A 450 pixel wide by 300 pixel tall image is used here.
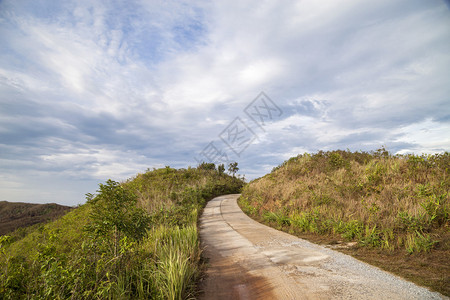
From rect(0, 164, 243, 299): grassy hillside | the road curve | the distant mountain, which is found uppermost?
the distant mountain

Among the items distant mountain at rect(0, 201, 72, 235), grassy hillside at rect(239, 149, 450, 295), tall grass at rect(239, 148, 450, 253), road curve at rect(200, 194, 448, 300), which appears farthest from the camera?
distant mountain at rect(0, 201, 72, 235)

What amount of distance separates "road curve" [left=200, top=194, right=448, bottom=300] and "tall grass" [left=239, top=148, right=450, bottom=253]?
1583 millimetres

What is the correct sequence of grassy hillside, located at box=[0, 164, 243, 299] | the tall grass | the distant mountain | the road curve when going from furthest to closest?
the distant mountain < the tall grass < the road curve < grassy hillside, located at box=[0, 164, 243, 299]

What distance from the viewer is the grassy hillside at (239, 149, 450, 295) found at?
18.0 ft

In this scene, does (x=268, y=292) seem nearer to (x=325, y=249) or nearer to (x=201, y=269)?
(x=201, y=269)

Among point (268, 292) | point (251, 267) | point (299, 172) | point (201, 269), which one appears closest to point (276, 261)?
point (251, 267)

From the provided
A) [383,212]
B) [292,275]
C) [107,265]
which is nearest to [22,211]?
[107,265]

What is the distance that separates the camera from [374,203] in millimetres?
7680

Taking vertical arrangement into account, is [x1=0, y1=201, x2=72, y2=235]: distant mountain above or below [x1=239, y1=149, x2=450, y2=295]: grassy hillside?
above

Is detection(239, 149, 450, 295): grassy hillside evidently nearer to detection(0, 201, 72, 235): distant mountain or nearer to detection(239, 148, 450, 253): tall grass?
detection(239, 148, 450, 253): tall grass

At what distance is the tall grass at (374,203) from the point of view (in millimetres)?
6297

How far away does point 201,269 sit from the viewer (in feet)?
17.4

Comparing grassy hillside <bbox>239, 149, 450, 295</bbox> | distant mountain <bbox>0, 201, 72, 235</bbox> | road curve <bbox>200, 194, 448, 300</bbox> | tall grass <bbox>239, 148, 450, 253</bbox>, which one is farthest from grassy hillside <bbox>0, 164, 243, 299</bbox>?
distant mountain <bbox>0, 201, 72, 235</bbox>

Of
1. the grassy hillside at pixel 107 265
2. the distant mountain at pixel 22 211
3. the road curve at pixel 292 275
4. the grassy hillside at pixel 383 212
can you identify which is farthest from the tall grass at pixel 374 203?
the distant mountain at pixel 22 211
